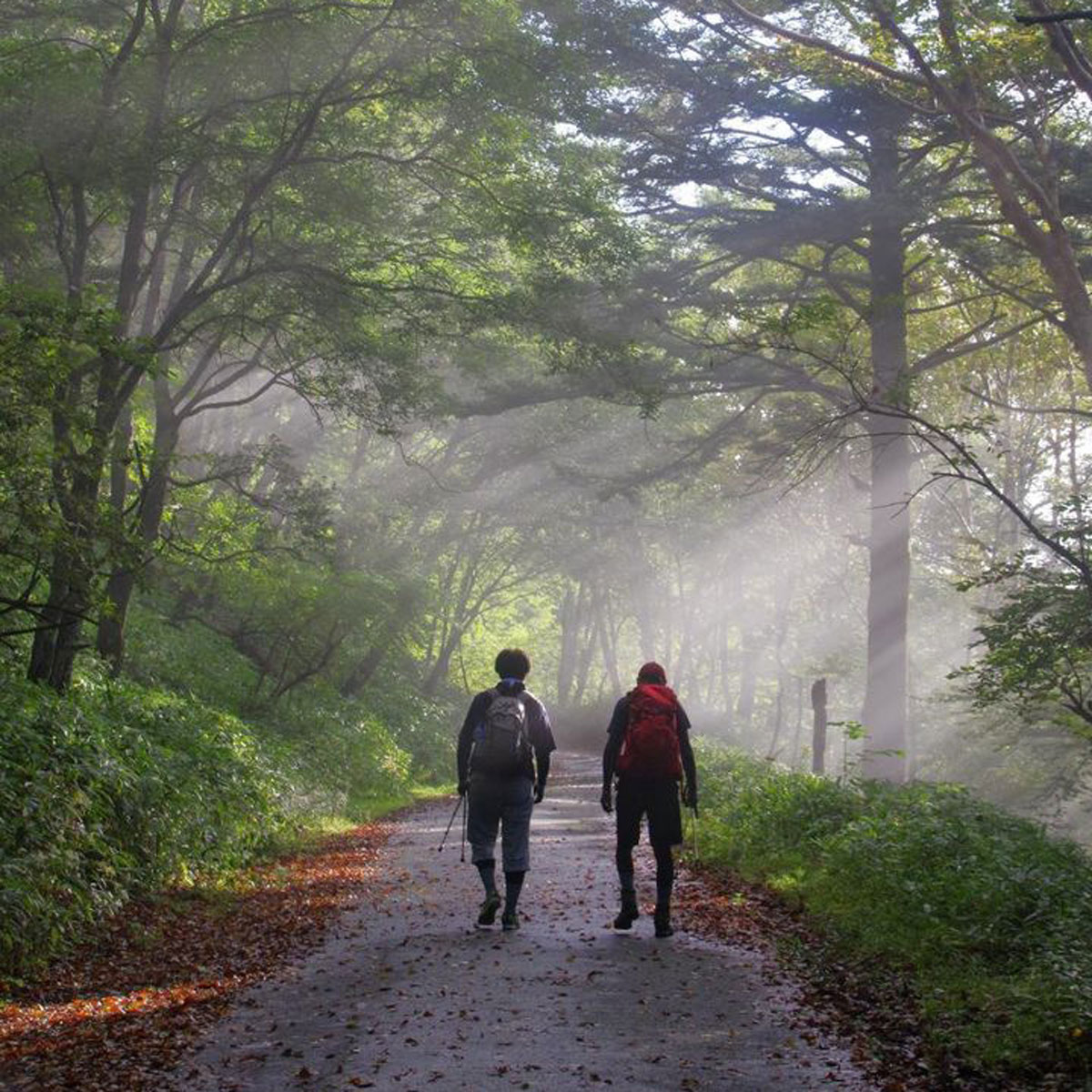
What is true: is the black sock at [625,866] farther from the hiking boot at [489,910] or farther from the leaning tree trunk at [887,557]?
the leaning tree trunk at [887,557]

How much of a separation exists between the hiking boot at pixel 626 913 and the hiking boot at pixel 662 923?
18 cm

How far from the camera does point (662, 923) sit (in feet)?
30.3

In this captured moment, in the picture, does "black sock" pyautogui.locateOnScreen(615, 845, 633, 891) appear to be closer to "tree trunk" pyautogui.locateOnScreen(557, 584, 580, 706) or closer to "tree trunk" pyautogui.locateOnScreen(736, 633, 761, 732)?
"tree trunk" pyautogui.locateOnScreen(736, 633, 761, 732)

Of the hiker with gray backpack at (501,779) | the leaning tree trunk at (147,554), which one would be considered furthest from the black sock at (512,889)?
the leaning tree trunk at (147,554)

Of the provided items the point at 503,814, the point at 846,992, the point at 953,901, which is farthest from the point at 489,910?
the point at 953,901

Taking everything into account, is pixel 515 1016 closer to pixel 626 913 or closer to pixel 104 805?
pixel 626 913

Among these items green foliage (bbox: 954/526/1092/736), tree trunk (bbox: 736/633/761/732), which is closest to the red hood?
green foliage (bbox: 954/526/1092/736)

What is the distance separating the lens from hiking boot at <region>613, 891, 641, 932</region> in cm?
938

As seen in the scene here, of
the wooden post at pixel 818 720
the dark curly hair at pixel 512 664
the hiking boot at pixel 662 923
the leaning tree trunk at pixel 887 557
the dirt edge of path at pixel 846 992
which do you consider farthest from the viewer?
the wooden post at pixel 818 720

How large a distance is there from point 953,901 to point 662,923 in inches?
80.6

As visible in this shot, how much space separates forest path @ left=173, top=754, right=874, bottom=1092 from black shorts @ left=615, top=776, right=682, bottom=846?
0.72m

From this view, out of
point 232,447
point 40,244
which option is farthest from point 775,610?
point 40,244

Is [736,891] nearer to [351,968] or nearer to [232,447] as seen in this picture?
[351,968]

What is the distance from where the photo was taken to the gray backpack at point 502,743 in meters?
9.51
